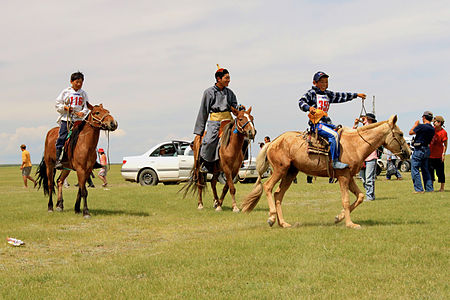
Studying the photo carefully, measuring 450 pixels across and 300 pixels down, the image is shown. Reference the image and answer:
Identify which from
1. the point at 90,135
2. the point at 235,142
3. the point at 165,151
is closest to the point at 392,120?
the point at 235,142

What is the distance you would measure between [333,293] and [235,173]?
814 cm

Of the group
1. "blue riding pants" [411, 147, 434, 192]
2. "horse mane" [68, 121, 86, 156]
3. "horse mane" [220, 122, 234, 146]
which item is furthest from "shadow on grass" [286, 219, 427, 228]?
"blue riding pants" [411, 147, 434, 192]

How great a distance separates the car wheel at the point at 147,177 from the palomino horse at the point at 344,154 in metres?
15.3

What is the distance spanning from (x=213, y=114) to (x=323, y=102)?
3.99 m

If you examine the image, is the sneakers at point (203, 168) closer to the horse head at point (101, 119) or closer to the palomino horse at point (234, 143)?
the palomino horse at point (234, 143)

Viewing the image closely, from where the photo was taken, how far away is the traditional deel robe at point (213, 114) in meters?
13.2

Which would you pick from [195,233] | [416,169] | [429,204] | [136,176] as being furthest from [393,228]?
[136,176]

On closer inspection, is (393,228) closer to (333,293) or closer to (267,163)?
(267,163)

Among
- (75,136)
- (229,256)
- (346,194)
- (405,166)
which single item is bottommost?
(229,256)

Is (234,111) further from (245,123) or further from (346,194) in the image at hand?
(346,194)

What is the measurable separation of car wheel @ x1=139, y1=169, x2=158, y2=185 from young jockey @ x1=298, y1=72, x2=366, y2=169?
15.8 metres

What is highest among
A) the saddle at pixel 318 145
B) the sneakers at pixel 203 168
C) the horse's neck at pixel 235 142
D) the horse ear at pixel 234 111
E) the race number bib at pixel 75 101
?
the race number bib at pixel 75 101

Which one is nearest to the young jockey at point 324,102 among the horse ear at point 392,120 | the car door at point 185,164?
the horse ear at point 392,120

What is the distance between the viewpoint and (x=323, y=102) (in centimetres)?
988
